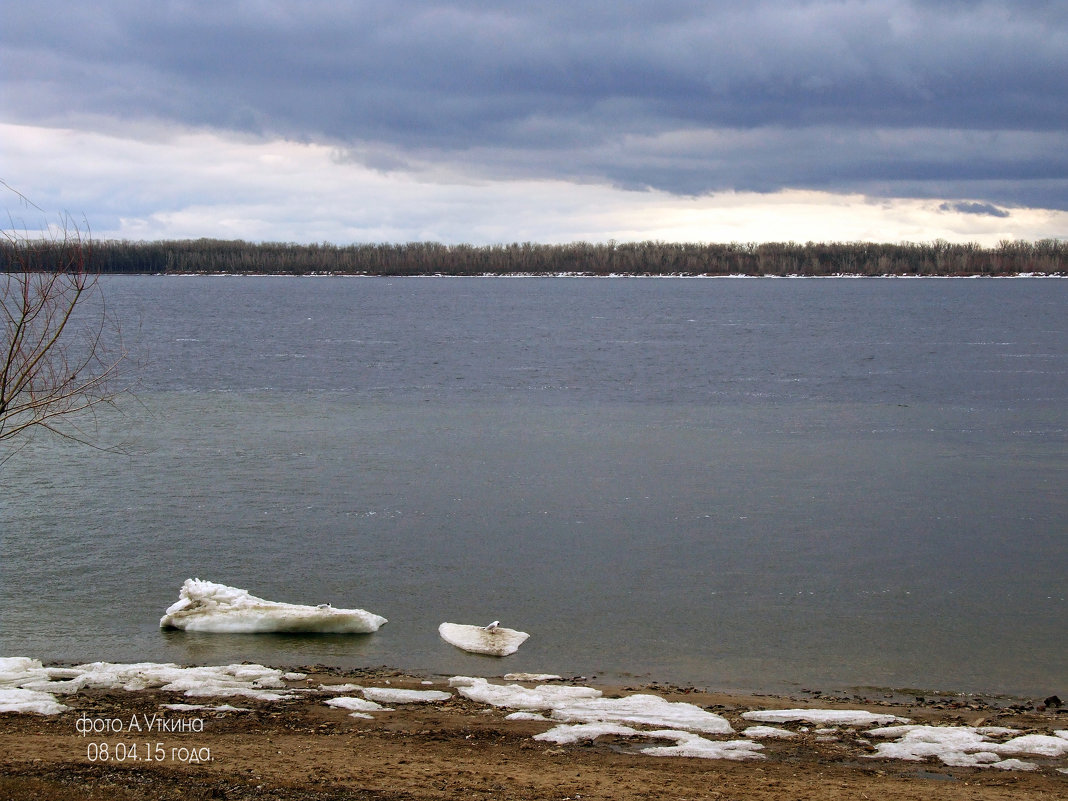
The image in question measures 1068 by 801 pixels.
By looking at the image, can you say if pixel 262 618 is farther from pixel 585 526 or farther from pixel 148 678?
pixel 585 526

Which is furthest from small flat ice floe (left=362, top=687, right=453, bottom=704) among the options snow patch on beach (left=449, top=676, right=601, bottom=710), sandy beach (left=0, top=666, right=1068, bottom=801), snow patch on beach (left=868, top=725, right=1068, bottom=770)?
snow patch on beach (left=868, top=725, right=1068, bottom=770)

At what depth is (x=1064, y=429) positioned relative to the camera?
26438 mm

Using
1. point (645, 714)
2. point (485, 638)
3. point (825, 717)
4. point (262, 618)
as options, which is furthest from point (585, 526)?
point (825, 717)

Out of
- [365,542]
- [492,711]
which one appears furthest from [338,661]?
[365,542]

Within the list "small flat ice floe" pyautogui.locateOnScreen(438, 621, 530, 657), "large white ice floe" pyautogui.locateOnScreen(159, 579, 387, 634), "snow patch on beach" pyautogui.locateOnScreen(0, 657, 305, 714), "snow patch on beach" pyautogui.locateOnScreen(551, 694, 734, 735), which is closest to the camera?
"snow patch on beach" pyautogui.locateOnScreen(551, 694, 734, 735)

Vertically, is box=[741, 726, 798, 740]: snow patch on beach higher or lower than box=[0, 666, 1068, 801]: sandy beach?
lower

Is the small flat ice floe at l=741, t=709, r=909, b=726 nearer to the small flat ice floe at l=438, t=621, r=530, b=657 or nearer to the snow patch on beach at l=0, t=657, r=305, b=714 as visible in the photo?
the small flat ice floe at l=438, t=621, r=530, b=657

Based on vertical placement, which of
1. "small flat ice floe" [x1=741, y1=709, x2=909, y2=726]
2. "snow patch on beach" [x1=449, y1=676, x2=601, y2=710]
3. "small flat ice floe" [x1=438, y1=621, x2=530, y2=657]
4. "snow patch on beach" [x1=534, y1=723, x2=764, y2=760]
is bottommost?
"small flat ice floe" [x1=438, y1=621, x2=530, y2=657]

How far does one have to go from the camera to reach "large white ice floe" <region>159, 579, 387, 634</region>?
1205 centimetres

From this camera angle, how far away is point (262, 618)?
12.1 meters

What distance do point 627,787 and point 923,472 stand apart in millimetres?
15568

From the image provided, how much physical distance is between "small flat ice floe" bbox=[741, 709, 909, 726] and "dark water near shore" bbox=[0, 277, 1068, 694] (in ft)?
3.94

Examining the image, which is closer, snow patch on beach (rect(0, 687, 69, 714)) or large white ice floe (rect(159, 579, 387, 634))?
snow patch on beach (rect(0, 687, 69, 714))

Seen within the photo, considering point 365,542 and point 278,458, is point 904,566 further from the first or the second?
point 278,458
